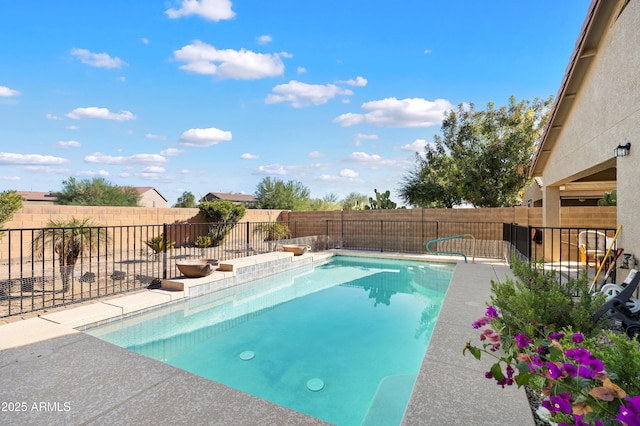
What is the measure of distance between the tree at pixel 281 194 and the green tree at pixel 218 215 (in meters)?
10.6

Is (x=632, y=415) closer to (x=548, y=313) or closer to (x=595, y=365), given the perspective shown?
(x=595, y=365)

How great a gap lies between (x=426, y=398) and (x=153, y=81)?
51.3 feet

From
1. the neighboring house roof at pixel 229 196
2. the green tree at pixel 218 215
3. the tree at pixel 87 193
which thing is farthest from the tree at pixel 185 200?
the green tree at pixel 218 215

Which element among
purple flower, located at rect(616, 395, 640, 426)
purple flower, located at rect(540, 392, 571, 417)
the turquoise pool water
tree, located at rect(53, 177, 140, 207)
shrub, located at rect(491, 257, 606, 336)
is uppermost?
tree, located at rect(53, 177, 140, 207)

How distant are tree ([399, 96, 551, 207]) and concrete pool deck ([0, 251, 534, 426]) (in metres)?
14.2

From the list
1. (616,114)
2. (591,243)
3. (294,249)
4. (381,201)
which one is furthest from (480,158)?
(616,114)

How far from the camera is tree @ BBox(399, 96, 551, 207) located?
1545cm

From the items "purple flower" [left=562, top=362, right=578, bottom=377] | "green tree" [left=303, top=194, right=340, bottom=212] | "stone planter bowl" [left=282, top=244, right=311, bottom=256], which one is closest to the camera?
"purple flower" [left=562, top=362, right=578, bottom=377]

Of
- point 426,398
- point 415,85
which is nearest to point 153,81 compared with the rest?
point 415,85

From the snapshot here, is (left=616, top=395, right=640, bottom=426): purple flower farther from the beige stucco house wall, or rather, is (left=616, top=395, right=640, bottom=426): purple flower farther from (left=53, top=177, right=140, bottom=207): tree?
(left=53, top=177, right=140, bottom=207): tree

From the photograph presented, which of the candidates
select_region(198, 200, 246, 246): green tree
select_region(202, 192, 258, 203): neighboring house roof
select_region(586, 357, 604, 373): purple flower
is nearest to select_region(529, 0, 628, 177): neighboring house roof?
select_region(586, 357, 604, 373): purple flower

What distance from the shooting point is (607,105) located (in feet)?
14.5

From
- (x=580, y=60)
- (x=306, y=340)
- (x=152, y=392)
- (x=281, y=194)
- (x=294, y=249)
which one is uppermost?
(x=580, y=60)

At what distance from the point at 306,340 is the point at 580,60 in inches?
231
